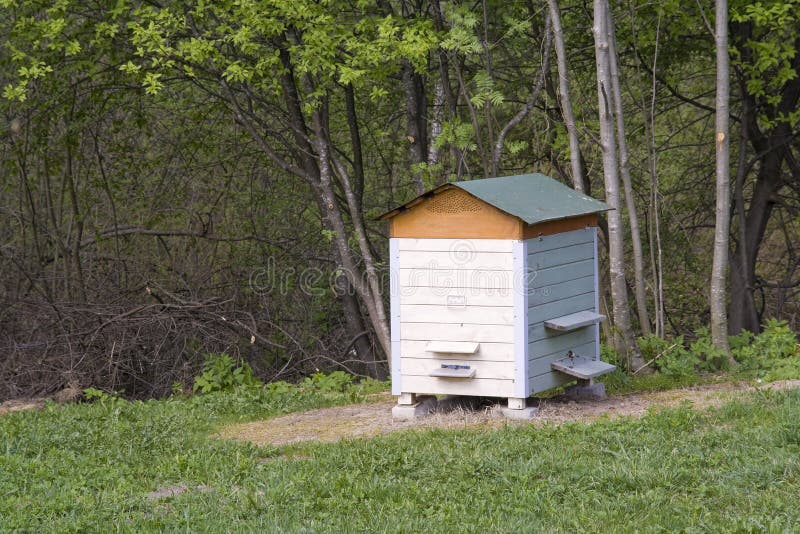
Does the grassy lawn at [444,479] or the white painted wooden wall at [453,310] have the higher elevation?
the white painted wooden wall at [453,310]

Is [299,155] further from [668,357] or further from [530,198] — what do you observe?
[530,198]

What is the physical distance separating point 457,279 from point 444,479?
1.97m

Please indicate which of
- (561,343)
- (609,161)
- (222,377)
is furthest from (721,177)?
(222,377)

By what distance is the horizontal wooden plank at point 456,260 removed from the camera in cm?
678

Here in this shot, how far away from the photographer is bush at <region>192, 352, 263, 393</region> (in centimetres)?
1000

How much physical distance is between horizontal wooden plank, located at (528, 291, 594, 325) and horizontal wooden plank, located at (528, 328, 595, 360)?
17cm

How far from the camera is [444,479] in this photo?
209 inches

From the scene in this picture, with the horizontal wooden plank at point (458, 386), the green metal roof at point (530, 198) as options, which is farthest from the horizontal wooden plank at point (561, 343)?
the green metal roof at point (530, 198)

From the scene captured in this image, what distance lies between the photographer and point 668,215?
13766mm

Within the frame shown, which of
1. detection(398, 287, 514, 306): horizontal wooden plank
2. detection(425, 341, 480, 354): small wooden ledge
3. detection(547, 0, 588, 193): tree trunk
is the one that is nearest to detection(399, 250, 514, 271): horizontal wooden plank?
detection(398, 287, 514, 306): horizontal wooden plank

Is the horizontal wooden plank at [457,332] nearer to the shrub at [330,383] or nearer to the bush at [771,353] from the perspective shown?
the shrub at [330,383]

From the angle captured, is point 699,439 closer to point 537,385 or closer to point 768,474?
point 768,474

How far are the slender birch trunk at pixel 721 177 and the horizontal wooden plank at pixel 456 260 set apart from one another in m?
3.14

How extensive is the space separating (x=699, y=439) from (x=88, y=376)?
6981 mm
